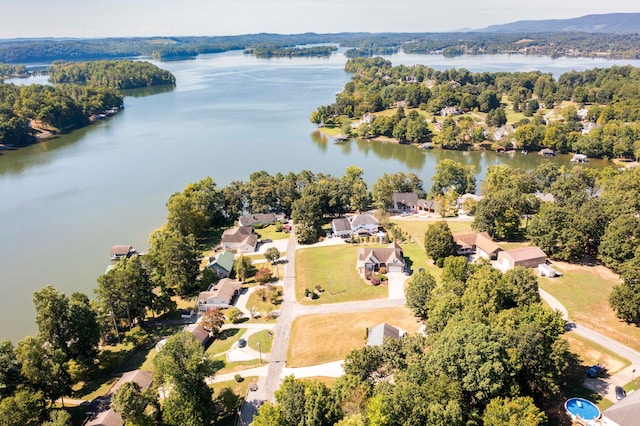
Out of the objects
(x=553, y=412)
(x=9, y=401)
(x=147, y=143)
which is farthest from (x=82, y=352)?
(x=147, y=143)

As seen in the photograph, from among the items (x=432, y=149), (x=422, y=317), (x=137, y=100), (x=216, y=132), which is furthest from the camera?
(x=137, y=100)

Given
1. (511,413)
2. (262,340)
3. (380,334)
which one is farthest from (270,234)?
(511,413)

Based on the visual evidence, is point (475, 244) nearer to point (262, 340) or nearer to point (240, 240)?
point (262, 340)

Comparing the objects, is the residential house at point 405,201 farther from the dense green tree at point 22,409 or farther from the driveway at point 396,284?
the dense green tree at point 22,409

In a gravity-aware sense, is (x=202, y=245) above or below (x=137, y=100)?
below

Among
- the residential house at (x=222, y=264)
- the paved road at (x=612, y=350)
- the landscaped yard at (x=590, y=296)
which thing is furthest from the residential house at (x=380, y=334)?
the residential house at (x=222, y=264)

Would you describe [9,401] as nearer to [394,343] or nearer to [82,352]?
[82,352]
